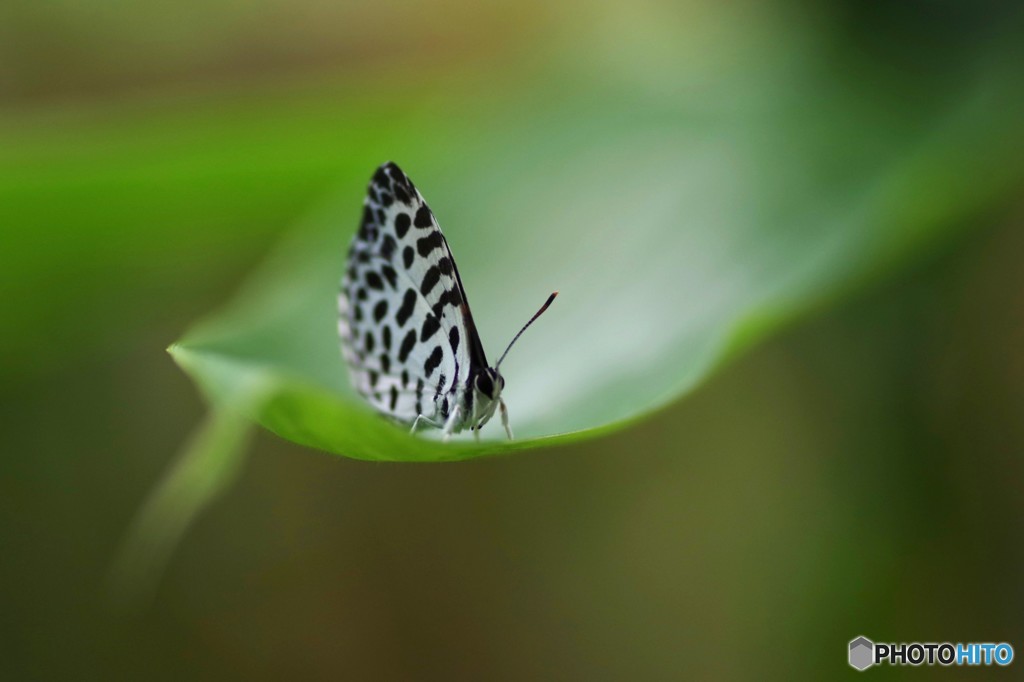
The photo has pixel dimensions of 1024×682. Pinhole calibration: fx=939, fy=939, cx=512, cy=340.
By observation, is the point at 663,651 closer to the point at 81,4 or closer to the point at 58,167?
the point at 58,167

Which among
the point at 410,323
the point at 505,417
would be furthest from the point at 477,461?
the point at 505,417

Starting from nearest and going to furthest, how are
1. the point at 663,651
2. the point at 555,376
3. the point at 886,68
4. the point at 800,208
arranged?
1. the point at 555,376
2. the point at 800,208
3. the point at 886,68
4. the point at 663,651

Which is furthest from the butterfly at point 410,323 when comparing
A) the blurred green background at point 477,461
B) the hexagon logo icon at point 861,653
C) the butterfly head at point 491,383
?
Answer: the hexagon logo icon at point 861,653

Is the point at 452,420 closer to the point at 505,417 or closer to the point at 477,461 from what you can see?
the point at 505,417

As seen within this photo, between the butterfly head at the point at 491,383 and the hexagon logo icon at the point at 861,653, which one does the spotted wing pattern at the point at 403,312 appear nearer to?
the butterfly head at the point at 491,383

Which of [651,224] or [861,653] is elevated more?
[651,224]

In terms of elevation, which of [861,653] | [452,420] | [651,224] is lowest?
[861,653]

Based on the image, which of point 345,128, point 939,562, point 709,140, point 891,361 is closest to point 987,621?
point 939,562

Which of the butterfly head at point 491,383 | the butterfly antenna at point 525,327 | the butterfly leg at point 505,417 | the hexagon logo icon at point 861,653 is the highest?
the butterfly antenna at point 525,327
